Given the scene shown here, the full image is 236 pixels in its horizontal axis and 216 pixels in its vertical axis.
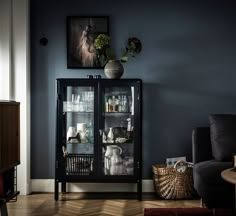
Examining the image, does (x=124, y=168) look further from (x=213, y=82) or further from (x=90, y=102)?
(x=213, y=82)

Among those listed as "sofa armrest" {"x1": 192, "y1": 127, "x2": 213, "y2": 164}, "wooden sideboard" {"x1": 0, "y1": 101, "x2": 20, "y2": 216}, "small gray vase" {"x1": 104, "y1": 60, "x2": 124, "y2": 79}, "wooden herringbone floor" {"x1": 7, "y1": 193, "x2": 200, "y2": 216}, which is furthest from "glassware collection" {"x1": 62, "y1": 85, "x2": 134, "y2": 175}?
"wooden sideboard" {"x1": 0, "y1": 101, "x2": 20, "y2": 216}

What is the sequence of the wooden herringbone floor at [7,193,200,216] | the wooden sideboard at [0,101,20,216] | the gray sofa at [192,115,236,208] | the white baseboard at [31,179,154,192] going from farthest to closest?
the white baseboard at [31,179,154,192]
the wooden herringbone floor at [7,193,200,216]
the gray sofa at [192,115,236,208]
the wooden sideboard at [0,101,20,216]

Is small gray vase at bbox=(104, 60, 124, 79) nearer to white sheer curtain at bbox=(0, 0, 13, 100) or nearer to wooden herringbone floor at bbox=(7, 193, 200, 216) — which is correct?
white sheer curtain at bbox=(0, 0, 13, 100)

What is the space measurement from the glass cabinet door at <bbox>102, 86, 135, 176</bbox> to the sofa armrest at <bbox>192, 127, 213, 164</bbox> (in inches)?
25.8

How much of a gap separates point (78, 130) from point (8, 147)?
1.38 meters

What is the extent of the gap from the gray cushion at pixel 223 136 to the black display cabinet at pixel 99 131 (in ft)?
2.46

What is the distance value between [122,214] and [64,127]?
3.82ft

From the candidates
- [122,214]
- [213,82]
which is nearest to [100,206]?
[122,214]

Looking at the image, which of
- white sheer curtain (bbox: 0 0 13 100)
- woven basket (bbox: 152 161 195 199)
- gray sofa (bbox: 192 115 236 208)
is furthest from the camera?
white sheer curtain (bbox: 0 0 13 100)

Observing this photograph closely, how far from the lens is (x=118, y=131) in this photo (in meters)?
4.50

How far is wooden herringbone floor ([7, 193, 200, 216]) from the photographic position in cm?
386

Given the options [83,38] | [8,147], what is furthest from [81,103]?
[8,147]

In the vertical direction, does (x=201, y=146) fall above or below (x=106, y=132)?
below

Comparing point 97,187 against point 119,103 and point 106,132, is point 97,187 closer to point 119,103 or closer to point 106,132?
point 106,132
